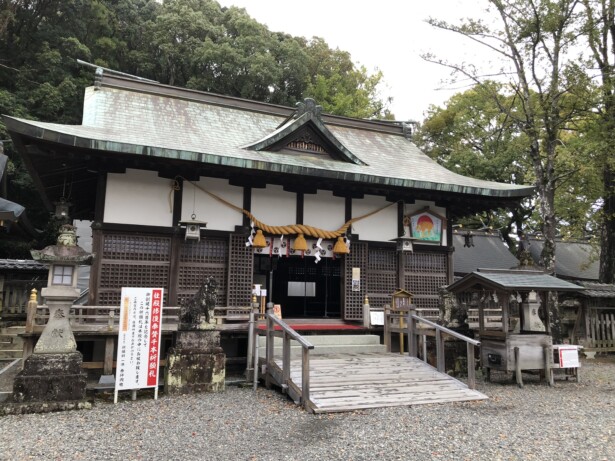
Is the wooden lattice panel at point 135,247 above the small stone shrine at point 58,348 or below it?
above

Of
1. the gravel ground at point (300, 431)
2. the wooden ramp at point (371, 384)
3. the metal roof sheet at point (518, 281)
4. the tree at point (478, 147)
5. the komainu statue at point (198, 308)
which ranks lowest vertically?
the gravel ground at point (300, 431)

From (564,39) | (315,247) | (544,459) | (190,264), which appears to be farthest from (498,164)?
(544,459)

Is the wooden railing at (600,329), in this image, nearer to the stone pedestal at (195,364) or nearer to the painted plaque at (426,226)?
the painted plaque at (426,226)

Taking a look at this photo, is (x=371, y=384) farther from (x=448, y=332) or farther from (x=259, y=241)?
(x=259, y=241)

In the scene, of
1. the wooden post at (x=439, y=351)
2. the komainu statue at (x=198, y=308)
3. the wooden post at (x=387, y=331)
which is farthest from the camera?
the wooden post at (x=387, y=331)

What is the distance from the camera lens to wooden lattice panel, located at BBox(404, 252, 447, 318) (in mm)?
13797

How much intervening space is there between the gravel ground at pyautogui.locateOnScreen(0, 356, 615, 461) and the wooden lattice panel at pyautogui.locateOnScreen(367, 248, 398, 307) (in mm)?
5253

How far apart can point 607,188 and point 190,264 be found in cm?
1593

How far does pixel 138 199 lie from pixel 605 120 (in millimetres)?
16080

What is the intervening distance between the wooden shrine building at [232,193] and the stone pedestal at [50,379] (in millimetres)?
3287

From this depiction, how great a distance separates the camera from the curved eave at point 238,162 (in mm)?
9266

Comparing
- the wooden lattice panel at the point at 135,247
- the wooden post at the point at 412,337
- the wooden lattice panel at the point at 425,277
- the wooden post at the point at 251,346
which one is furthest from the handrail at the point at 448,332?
the wooden lattice panel at the point at 135,247

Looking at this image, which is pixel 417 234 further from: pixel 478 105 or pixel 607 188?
pixel 478 105

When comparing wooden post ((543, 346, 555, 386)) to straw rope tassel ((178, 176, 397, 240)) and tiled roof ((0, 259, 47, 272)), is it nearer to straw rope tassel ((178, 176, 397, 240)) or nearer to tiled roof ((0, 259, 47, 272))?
straw rope tassel ((178, 176, 397, 240))
